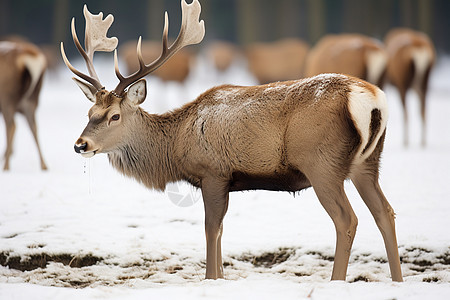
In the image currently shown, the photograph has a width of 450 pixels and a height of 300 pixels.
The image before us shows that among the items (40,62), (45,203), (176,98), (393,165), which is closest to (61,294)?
(45,203)

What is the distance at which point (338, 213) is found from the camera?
3.88 m

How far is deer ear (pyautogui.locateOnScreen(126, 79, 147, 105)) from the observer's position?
4.33 metres

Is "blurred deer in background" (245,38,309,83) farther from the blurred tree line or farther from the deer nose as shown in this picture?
the deer nose

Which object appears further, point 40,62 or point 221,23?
point 221,23

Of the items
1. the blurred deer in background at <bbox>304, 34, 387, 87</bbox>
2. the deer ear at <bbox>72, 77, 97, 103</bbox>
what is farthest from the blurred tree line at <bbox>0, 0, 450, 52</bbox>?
the deer ear at <bbox>72, 77, 97, 103</bbox>

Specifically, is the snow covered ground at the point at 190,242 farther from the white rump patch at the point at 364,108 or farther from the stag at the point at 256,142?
the white rump patch at the point at 364,108

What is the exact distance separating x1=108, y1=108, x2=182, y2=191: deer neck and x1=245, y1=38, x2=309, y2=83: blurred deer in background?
447 inches

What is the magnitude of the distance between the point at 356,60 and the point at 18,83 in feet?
15.1

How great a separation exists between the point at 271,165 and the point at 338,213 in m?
0.52

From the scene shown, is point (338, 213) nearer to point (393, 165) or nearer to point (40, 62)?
point (393, 165)

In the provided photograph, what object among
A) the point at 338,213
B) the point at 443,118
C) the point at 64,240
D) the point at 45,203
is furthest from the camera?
the point at 443,118

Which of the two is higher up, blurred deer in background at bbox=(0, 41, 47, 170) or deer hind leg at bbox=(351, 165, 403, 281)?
blurred deer in background at bbox=(0, 41, 47, 170)

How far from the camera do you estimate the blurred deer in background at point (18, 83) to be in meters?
7.37

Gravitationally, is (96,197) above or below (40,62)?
below
